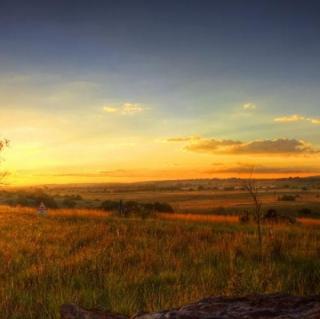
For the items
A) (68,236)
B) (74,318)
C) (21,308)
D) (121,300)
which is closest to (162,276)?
(121,300)

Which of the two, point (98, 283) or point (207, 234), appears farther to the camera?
point (207, 234)

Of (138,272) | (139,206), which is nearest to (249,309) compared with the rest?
(138,272)

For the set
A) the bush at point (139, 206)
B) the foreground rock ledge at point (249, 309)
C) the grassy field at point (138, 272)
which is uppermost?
the foreground rock ledge at point (249, 309)

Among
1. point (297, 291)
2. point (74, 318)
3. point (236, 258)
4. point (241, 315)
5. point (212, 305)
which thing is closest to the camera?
point (241, 315)

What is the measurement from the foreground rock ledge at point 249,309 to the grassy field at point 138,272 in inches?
153

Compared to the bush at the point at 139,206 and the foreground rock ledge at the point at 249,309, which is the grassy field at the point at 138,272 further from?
the bush at the point at 139,206

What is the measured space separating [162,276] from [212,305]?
23.3ft

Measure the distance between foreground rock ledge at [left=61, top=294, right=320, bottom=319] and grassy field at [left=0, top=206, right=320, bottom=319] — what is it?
3.89 m

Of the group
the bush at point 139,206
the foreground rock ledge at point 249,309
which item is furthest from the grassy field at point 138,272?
the bush at point 139,206

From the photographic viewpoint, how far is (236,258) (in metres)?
12.5

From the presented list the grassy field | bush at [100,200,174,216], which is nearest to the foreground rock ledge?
the grassy field

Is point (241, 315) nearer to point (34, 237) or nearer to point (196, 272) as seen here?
point (196, 272)

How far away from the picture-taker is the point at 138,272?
10.2 m

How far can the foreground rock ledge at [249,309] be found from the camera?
8.37 ft
